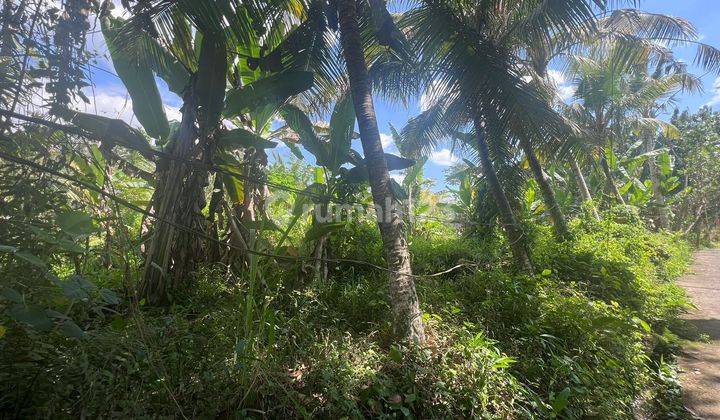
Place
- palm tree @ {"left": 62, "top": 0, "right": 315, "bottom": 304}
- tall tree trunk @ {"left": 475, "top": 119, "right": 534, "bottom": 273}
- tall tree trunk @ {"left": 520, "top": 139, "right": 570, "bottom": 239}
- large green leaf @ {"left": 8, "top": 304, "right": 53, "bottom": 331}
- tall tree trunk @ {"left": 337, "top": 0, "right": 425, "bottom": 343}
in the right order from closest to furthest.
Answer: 1. large green leaf @ {"left": 8, "top": 304, "right": 53, "bottom": 331}
2. tall tree trunk @ {"left": 337, "top": 0, "right": 425, "bottom": 343}
3. palm tree @ {"left": 62, "top": 0, "right": 315, "bottom": 304}
4. tall tree trunk @ {"left": 475, "top": 119, "right": 534, "bottom": 273}
5. tall tree trunk @ {"left": 520, "top": 139, "right": 570, "bottom": 239}

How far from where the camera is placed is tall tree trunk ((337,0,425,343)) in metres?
2.37

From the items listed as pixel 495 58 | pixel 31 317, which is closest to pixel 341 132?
pixel 495 58

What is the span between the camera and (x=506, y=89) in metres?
3.67

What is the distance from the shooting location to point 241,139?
3189mm

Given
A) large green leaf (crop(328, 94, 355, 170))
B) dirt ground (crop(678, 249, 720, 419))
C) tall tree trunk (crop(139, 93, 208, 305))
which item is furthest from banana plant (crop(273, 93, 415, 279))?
dirt ground (crop(678, 249, 720, 419))

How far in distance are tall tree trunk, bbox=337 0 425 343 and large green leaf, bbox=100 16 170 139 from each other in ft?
5.90

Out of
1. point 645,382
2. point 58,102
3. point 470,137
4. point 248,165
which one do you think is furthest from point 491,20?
point 58,102

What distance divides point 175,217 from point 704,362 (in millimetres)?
5152

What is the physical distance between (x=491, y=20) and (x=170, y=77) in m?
3.96

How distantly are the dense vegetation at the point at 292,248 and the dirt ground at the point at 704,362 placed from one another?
4.6 inches

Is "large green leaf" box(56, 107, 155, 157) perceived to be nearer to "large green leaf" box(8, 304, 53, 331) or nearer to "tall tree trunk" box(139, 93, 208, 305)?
"tall tree trunk" box(139, 93, 208, 305)

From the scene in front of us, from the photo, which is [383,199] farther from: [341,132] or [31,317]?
[31,317]

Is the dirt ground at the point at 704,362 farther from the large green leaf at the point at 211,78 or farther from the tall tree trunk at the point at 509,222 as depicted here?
the large green leaf at the point at 211,78

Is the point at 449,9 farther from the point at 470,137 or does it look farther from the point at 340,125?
the point at 470,137
